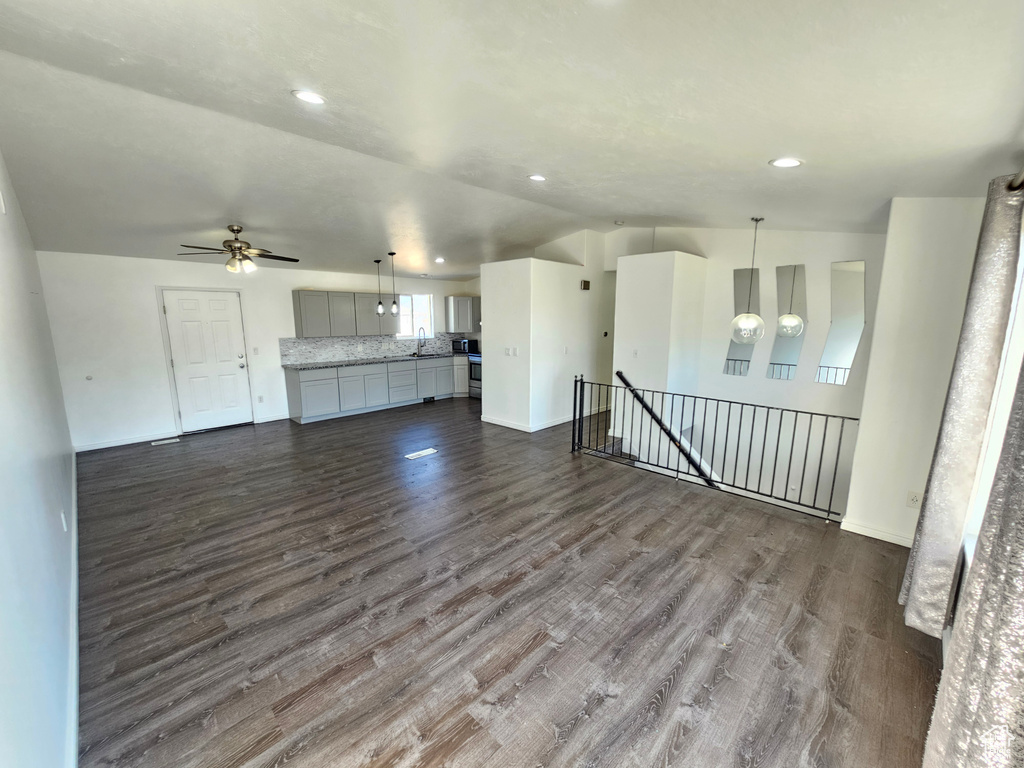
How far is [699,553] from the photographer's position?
9.66 feet

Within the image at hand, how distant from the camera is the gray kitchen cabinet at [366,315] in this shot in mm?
7293

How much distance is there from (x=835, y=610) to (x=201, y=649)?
351 cm

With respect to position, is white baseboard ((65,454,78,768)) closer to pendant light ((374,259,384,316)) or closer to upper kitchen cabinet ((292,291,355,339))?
upper kitchen cabinet ((292,291,355,339))

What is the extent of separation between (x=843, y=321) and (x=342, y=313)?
706cm

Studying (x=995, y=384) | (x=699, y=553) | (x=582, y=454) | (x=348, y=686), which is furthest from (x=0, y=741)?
(x=582, y=454)

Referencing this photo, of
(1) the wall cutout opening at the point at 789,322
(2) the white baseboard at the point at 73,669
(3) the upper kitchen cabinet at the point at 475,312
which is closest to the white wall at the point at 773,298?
(1) the wall cutout opening at the point at 789,322

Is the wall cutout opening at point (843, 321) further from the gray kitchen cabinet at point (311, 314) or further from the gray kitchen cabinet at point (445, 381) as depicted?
the gray kitchen cabinet at point (311, 314)

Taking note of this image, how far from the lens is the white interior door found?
19.1 ft

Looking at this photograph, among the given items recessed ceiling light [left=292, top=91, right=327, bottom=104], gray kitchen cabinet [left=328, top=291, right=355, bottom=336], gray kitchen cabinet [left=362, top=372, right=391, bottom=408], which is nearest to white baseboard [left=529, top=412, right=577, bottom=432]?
gray kitchen cabinet [left=362, top=372, right=391, bottom=408]

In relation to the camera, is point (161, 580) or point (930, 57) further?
point (161, 580)

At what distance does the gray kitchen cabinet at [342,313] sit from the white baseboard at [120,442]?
8.91 ft

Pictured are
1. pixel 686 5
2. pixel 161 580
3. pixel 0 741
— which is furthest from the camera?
pixel 161 580

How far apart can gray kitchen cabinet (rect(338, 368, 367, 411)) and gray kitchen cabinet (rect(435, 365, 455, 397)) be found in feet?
5.12

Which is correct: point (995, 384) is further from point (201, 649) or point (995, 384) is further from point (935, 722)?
point (201, 649)
